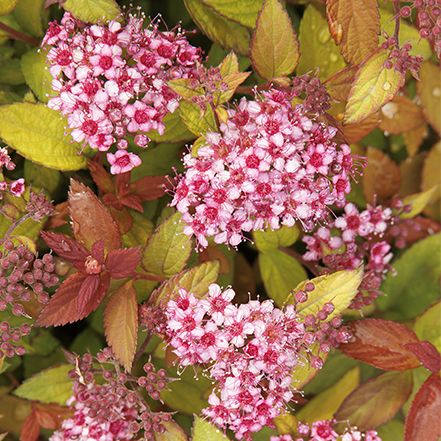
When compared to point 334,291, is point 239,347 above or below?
below

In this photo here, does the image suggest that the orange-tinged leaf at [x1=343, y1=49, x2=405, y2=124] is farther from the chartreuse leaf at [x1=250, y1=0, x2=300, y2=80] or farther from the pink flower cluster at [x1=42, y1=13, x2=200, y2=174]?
the pink flower cluster at [x1=42, y1=13, x2=200, y2=174]

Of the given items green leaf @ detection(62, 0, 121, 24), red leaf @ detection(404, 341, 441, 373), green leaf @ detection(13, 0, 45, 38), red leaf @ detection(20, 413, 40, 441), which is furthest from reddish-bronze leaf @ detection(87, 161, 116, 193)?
red leaf @ detection(404, 341, 441, 373)

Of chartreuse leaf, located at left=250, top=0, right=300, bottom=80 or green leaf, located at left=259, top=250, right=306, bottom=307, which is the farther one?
green leaf, located at left=259, top=250, right=306, bottom=307

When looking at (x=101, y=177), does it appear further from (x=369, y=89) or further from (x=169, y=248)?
(x=369, y=89)

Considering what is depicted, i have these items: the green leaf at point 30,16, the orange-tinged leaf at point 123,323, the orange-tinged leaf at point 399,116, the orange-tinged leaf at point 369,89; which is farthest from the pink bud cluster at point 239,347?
the green leaf at point 30,16

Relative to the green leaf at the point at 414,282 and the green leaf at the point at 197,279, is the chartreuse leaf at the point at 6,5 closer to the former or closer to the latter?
the green leaf at the point at 197,279

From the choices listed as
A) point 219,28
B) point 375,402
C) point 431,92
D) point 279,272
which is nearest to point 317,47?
point 219,28
